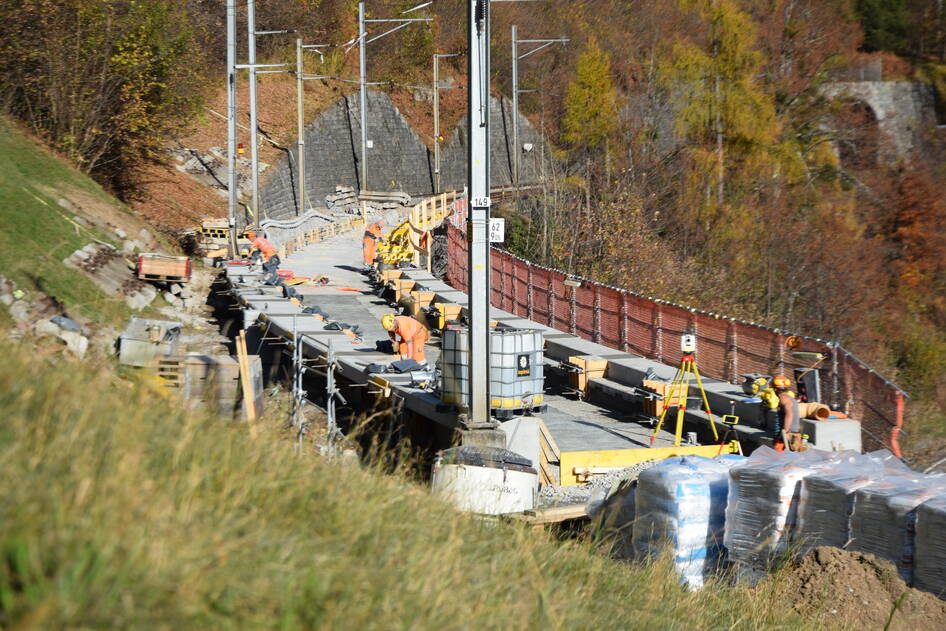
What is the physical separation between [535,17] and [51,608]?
291ft

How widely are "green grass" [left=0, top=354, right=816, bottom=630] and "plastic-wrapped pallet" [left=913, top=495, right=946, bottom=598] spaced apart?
2435 millimetres

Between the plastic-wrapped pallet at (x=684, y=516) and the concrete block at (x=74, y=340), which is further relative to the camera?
the concrete block at (x=74, y=340)

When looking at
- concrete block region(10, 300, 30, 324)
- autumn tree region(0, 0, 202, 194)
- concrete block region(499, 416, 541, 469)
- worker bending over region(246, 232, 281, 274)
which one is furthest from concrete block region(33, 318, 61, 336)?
autumn tree region(0, 0, 202, 194)

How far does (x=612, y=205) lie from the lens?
143 feet

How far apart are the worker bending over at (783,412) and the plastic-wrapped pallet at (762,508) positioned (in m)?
6.23

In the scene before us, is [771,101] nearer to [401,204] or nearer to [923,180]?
[923,180]

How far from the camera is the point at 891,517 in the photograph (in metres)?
7.78

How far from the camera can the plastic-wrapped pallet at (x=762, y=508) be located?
27.6ft

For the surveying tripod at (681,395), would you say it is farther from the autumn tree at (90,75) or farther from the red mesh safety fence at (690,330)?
the autumn tree at (90,75)

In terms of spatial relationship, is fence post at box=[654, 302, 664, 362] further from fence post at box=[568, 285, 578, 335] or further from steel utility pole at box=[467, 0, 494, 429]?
steel utility pole at box=[467, 0, 494, 429]

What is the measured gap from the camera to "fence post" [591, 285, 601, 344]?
25.6 meters

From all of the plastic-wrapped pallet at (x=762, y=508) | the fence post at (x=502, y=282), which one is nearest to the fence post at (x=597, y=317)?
the fence post at (x=502, y=282)

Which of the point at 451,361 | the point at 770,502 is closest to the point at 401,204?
the point at 451,361

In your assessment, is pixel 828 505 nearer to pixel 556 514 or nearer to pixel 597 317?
pixel 556 514
